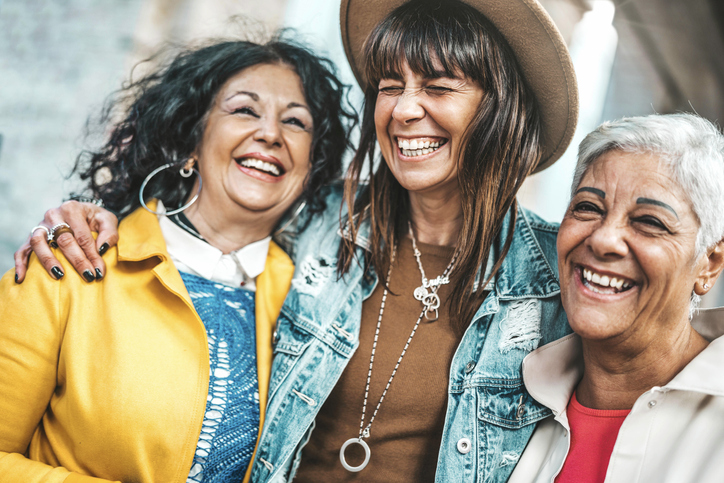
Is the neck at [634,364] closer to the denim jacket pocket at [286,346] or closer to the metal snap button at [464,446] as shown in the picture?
the metal snap button at [464,446]

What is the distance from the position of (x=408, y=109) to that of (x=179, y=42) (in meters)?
1.90

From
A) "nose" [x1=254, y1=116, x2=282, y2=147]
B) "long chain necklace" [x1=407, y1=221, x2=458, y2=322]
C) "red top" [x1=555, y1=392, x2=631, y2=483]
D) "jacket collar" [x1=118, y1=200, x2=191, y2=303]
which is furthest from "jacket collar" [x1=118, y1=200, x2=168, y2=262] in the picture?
"red top" [x1=555, y1=392, x2=631, y2=483]

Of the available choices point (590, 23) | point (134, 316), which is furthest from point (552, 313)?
point (590, 23)

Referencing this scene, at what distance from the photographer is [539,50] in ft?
4.98

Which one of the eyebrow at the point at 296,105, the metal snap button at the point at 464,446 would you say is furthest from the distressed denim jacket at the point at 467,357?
the eyebrow at the point at 296,105

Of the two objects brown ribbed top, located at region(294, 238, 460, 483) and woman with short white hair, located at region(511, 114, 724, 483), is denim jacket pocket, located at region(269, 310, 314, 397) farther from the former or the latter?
woman with short white hair, located at region(511, 114, 724, 483)

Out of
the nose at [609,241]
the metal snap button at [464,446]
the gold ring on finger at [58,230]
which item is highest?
the nose at [609,241]

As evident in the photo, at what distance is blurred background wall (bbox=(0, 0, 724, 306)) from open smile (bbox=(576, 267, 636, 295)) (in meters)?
1.48

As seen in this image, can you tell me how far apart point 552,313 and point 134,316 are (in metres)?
1.24

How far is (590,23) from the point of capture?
3.12 m

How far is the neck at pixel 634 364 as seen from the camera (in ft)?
4.16

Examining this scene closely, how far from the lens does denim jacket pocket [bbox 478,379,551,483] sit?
142cm

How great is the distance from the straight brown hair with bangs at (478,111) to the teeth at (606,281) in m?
0.35

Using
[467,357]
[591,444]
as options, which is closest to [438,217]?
[467,357]
